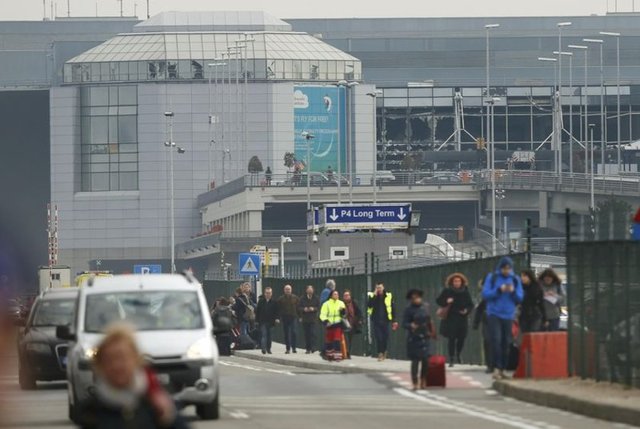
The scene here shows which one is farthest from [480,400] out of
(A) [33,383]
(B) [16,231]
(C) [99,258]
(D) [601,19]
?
(D) [601,19]

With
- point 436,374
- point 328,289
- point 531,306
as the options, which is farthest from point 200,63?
point 436,374

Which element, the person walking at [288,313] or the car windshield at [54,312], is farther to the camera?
the person walking at [288,313]

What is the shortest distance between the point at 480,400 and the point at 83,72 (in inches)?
5343

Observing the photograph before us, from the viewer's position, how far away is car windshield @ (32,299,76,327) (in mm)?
31016

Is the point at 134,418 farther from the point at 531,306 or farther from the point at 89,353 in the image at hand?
the point at 531,306

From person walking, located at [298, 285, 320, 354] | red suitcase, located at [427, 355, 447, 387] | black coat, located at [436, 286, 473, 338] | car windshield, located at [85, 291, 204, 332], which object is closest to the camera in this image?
car windshield, located at [85, 291, 204, 332]

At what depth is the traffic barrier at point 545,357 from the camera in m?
27.5

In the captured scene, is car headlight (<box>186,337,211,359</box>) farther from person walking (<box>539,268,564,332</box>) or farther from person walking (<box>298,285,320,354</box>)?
person walking (<box>298,285,320,354</box>)

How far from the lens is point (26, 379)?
30094mm

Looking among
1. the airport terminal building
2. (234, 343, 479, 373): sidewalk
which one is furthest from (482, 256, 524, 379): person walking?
the airport terminal building

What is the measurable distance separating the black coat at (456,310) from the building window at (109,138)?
408ft

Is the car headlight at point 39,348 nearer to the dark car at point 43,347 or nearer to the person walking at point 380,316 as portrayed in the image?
the dark car at point 43,347

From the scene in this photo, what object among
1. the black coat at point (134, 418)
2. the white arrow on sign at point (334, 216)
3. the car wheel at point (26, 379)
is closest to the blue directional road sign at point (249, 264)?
the white arrow on sign at point (334, 216)

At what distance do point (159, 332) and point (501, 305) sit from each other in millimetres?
7053
